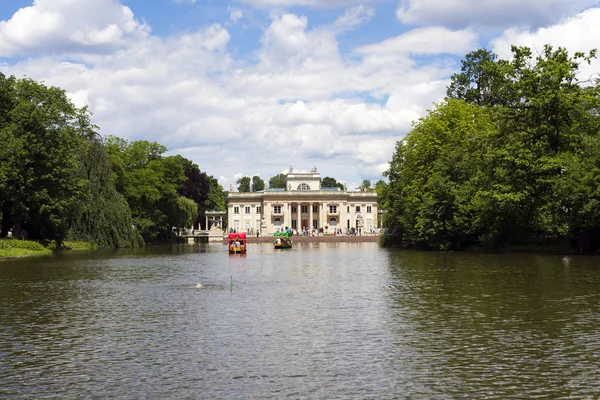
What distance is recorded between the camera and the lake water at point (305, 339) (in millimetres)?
12484

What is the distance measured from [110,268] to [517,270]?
2212cm

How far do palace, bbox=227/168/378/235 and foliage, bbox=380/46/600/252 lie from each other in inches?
3532

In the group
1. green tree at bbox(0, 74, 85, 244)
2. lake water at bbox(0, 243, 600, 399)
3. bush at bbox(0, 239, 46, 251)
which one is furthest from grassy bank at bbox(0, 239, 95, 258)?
lake water at bbox(0, 243, 600, 399)

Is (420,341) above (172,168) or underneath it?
underneath

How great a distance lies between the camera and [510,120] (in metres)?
49.7

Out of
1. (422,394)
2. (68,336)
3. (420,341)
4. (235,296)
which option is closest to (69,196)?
(235,296)

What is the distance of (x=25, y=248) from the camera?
179ft

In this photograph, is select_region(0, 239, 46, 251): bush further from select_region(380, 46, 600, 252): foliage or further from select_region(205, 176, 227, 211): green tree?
select_region(205, 176, 227, 211): green tree

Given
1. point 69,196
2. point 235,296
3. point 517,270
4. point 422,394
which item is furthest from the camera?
point 69,196

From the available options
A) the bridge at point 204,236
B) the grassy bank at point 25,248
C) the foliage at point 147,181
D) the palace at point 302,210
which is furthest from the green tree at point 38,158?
the palace at point 302,210

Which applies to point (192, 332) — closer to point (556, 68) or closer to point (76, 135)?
point (556, 68)

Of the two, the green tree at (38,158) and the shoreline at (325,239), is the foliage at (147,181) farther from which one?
the shoreline at (325,239)

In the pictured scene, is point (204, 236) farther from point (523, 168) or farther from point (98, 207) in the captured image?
point (523, 168)

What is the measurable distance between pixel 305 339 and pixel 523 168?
34858 millimetres
